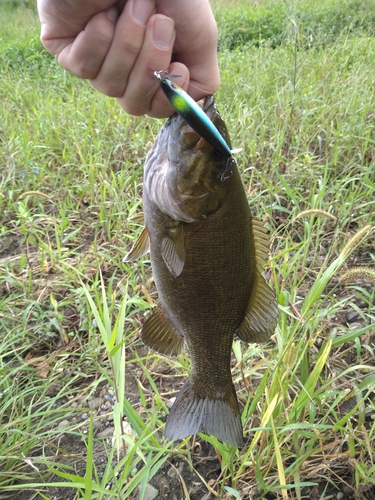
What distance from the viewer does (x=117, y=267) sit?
2.65 meters

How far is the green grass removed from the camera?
1.53 meters

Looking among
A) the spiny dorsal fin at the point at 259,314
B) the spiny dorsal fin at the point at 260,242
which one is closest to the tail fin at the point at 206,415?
the spiny dorsal fin at the point at 259,314

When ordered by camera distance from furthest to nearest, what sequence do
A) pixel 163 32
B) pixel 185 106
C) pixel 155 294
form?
1. pixel 155 294
2. pixel 163 32
3. pixel 185 106

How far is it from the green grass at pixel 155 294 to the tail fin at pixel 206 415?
11cm

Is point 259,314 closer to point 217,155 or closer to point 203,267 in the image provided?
point 203,267

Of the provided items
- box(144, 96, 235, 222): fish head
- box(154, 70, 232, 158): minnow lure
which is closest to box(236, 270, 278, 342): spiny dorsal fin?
box(144, 96, 235, 222): fish head

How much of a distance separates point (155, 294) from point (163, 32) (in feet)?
4.98

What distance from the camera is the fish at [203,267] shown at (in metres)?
1.25

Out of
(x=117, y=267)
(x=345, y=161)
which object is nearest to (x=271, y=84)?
(x=345, y=161)

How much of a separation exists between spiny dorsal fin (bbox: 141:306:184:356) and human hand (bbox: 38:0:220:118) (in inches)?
33.9

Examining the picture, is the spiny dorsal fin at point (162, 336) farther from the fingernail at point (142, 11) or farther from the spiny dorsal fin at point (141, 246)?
the fingernail at point (142, 11)

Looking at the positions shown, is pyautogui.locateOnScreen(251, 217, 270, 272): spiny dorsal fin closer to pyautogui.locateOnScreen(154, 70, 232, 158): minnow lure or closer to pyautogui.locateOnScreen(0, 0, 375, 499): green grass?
pyautogui.locateOnScreen(0, 0, 375, 499): green grass

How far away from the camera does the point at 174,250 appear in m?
1.29

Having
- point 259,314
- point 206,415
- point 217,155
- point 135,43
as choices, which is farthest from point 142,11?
point 206,415
